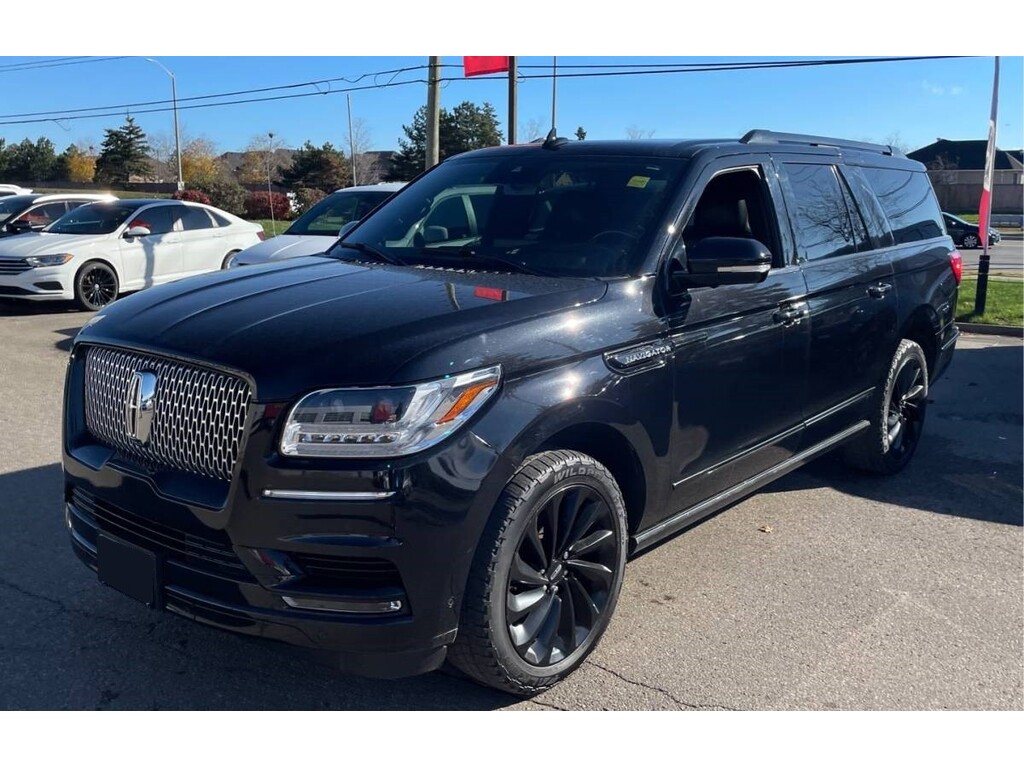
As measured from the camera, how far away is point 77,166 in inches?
2800

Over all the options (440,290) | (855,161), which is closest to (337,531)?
(440,290)

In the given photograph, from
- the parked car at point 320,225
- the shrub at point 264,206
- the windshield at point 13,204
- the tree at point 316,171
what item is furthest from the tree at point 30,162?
the parked car at point 320,225

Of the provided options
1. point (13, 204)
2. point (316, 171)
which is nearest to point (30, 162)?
point (316, 171)

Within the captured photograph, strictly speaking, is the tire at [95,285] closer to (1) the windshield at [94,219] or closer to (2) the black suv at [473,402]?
(1) the windshield at [94,219]

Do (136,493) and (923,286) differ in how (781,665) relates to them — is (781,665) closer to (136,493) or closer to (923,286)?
(136,493)

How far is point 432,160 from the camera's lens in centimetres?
1609

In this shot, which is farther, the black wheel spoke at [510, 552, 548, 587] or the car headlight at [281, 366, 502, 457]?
the black wheel spoke at [510, 552, 548, 587]

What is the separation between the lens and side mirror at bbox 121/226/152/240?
43.0 feet

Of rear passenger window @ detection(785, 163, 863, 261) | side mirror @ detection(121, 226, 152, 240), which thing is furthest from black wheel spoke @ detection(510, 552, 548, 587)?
side mirror @ detection(121, 226, 152, 240)

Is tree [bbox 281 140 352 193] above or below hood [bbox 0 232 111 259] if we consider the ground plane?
above

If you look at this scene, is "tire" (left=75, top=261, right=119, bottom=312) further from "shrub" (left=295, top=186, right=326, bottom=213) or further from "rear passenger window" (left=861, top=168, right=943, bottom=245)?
"shrub" (left=295, top=186, right=326, bottom=213)

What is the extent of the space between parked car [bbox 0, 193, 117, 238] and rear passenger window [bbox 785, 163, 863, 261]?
1295 centimetres

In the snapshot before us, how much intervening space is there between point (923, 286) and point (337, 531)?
4.59 metres

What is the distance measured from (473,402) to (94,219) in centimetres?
1229
